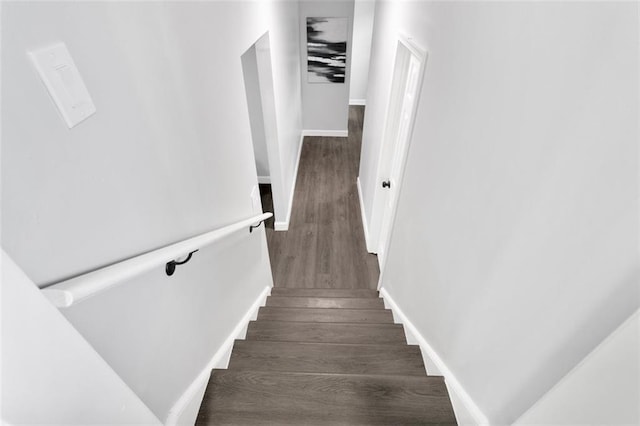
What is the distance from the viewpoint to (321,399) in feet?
4.62

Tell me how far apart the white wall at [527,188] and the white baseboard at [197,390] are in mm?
1091

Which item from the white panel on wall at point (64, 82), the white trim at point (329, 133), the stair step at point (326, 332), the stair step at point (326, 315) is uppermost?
the white panel on wall at point (64, 82)

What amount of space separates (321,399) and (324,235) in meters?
2.50

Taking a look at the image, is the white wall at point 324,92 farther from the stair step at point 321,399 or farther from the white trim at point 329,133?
the stair step at point 321,399

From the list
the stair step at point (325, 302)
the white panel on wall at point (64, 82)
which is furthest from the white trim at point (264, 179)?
the white panel on wall at point (64, 82)

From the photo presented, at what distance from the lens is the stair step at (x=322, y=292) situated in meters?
2.88

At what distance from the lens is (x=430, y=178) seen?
1.55 metres

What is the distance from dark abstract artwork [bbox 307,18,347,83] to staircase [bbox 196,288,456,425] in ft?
14.1

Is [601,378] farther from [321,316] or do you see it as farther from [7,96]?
[321,316]

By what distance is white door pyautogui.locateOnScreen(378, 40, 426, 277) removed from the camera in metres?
1.97

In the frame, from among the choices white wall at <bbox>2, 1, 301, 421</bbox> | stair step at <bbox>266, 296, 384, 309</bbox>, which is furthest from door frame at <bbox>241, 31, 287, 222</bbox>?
stair step at <bbox>266, 296, 384, 309</bbox>

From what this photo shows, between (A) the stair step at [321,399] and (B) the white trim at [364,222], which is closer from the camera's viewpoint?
(A) the stair step at [321,399]

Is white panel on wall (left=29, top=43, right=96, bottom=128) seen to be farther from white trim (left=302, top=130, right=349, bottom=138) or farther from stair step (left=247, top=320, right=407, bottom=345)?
white trim (left=302, top=130, right=349, bottom=138)

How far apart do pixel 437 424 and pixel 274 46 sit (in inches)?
121
